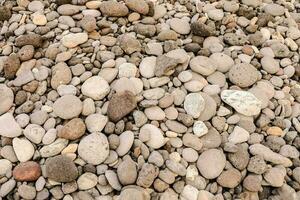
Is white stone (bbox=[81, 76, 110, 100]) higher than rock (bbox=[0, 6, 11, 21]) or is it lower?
lower

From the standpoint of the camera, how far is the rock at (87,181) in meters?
1.40

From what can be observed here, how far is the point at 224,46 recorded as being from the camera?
179 cm

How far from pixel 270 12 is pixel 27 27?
1.09m

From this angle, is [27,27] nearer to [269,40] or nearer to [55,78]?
[55,78]

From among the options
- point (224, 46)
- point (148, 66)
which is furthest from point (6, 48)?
point (224, 46)

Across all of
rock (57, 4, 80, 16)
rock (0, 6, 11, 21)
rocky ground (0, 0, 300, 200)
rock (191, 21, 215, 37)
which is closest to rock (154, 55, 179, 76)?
rocky ground (0, 0, 300, 200)

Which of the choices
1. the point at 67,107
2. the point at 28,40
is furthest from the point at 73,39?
the point at 67,107

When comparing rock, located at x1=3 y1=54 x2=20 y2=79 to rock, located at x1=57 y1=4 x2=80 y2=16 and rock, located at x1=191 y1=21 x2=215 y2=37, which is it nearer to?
rock, located at x1=57 y1=4 x2=80 y2=16

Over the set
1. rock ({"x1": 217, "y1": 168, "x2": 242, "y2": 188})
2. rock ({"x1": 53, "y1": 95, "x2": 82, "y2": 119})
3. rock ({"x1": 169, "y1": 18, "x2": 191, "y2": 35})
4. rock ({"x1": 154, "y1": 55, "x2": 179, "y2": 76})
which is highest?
rock ({"x1": 169, "y1": 18, "x2": 191, "y2": 35})

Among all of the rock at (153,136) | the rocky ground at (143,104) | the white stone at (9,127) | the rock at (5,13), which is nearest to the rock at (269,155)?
the rocky ground at (143,104)

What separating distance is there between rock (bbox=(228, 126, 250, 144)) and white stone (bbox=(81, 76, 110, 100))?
0.48 meters

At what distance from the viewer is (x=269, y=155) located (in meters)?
1.52

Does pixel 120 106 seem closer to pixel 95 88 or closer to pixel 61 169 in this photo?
pixel 95 88

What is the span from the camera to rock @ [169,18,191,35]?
1.78m
